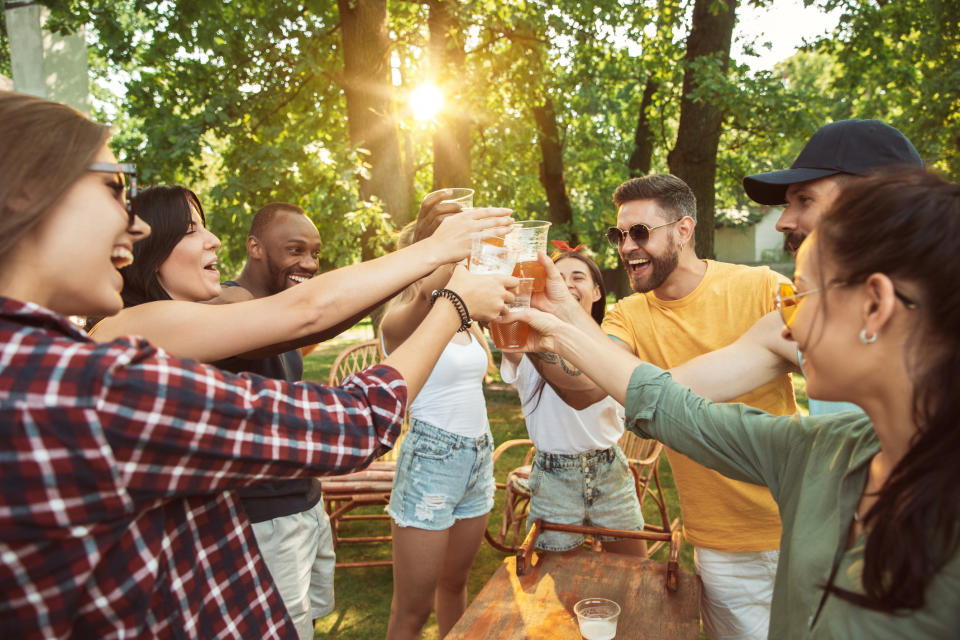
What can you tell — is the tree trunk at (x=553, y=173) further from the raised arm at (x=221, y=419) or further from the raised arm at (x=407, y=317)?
the raised arm at (x=221, y=419)

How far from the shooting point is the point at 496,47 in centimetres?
1034

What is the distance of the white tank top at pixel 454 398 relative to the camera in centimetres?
342

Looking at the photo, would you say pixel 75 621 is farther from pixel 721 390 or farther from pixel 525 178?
pixel 525 178

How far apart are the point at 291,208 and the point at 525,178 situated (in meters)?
9.09

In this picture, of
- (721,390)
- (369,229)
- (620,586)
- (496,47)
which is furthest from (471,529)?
(496,47)

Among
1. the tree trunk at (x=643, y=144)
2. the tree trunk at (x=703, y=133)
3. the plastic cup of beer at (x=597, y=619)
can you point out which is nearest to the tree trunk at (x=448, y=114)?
the tree trunk at (x=703, y=133)

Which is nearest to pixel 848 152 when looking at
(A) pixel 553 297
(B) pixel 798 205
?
(B) pixel 798 205

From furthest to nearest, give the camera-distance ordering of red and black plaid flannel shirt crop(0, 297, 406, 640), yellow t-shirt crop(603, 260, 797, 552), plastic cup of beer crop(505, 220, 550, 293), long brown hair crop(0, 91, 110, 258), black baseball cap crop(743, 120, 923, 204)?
yellow t-shirt crop(603, 260, 797, 552), black baseball cap crop(743, 120, 923, 204), plastic cup of beer crop(505, 220, 550, 293), long brown hair crop(0, 91, 110, 258), red and black plaid flannel shirt crop(0, 297, 406, 640)

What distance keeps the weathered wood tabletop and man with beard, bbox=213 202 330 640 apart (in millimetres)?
714

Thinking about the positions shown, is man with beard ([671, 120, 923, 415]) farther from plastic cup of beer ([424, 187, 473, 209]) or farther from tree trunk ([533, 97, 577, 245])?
tree trunk ([533, 97, 577, 245])

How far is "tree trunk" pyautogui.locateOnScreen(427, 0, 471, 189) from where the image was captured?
859 centimetres

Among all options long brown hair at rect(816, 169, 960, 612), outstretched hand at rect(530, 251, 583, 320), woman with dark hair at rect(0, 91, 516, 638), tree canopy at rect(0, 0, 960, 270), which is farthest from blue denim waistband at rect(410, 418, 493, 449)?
tree canopy at rect(0, 0, 960, 270)

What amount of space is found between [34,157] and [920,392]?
1670mm

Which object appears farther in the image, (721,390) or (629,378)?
(721,390)
